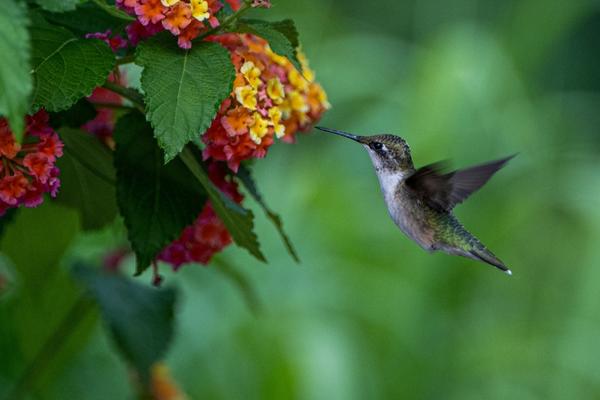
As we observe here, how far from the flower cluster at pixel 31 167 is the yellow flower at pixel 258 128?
0.23 metres

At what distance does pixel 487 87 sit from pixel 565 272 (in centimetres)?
86

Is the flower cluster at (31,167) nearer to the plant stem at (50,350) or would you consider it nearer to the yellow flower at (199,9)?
the yellow flower at (199,9)

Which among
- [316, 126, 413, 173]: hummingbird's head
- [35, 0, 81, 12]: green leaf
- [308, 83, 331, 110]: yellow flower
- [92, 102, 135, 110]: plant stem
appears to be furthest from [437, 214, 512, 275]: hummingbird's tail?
[35, 0, 81, 12]: green leaf

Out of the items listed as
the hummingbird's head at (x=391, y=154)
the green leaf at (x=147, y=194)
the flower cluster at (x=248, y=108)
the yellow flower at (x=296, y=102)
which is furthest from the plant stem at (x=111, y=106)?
the hummingbird's head at (x=391, y=154)

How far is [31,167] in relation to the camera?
3.42 feet

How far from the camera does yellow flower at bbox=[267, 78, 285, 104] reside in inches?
46.8

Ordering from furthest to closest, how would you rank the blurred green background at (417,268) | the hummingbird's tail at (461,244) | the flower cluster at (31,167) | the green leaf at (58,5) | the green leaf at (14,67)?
the blurred green background at (417,268) → the hummingbird's tail at (461,244) → the flower cluster at (31,167) → the green leaf at (58,5) → the green leaf at (14,67)

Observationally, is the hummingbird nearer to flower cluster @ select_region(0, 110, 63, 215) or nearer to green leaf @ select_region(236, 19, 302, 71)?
green leaf @ select_region(236, 19, 302, 71)

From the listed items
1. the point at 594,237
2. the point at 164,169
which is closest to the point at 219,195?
the point at 164,169

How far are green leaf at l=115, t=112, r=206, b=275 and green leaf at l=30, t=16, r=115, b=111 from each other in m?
0.15

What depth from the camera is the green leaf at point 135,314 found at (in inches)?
60.7

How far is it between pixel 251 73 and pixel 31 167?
28cm

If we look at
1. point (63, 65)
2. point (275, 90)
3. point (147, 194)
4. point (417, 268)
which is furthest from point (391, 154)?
point (417, 268)

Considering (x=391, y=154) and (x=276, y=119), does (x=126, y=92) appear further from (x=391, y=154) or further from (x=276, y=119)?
(x=391, y=154)
